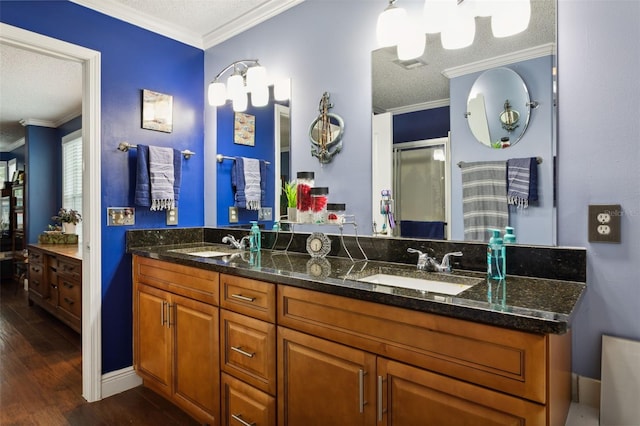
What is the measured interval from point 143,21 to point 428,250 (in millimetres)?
2341

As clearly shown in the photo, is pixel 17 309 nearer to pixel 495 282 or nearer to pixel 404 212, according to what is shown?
pixel 404 212

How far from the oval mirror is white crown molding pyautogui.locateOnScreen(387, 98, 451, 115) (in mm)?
108

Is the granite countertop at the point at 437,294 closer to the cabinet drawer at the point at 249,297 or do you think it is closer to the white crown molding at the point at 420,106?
the cabinet drawer at the point at 249,297

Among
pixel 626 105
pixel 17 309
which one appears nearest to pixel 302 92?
pixel 626 105

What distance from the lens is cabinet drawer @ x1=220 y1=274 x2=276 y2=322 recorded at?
155cm

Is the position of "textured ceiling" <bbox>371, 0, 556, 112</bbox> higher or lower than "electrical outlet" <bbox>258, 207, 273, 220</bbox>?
higher

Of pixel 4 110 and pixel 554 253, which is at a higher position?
pixel 4 110

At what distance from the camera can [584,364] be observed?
1335 millimetres

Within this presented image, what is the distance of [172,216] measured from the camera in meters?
2.74

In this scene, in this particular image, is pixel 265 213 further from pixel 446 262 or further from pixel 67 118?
pixel 67 118

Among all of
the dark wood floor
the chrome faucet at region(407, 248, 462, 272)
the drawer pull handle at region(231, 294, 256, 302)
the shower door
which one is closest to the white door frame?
the dark wood floor

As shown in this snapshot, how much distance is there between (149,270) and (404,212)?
5.05 ft

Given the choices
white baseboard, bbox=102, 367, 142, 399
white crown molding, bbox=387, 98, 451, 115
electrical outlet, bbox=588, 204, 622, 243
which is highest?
white crown molding, bbox=387, 98, 451, 115

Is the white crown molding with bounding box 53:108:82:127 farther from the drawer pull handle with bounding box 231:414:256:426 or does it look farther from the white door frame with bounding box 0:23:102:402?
the drawer pull handle with bounding box 231:414:256:426
